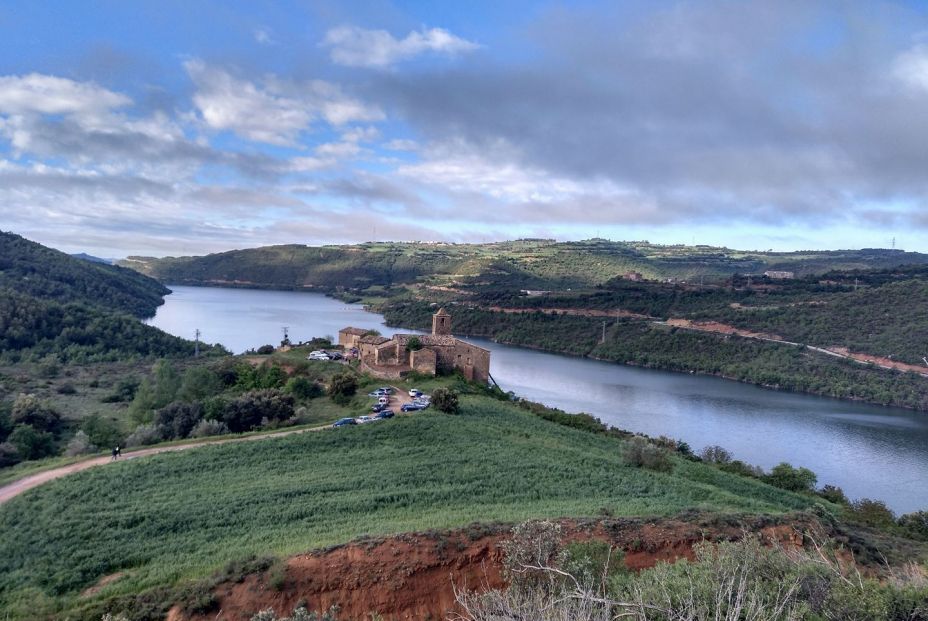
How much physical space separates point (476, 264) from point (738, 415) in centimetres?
8722

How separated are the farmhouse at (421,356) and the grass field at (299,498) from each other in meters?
9.80

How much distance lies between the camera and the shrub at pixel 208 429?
74.3 feet

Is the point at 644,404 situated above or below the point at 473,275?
below

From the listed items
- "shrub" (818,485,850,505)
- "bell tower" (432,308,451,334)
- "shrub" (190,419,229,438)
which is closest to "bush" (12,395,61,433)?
"shrub" (190,419,229,438)

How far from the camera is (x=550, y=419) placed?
29.5 meters

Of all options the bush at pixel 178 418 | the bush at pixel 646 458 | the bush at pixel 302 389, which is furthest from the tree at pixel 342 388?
the bush at pixel 646 458

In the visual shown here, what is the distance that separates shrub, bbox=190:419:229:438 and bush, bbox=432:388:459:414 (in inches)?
324

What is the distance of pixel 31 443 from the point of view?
2303 centimetres

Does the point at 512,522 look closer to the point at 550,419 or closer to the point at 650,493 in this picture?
the point at 650,493

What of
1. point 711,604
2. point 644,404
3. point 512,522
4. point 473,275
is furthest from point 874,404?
point 473,275

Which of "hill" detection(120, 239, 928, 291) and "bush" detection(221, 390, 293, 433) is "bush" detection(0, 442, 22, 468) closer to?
"bush" detection(221, 390, 293, 433)

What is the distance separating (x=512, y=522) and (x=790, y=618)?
7.03 m

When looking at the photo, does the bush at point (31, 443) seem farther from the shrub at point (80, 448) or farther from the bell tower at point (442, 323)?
the bell tower at point (442, 323)

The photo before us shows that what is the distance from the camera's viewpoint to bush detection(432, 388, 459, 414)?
24.5m
